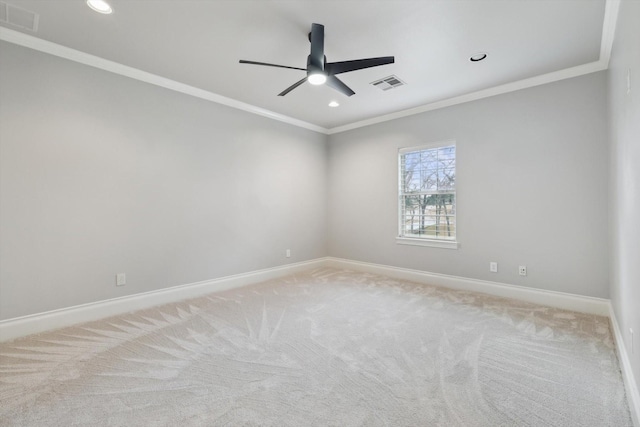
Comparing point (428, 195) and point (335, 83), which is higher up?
point (335, 83)

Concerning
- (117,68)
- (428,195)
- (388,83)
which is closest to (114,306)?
(117,68)

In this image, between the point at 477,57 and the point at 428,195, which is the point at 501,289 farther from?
the point at 477,57

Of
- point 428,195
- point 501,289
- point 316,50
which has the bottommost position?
point 501,289

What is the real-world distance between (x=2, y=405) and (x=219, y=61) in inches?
128

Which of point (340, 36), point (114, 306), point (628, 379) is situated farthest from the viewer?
point (114, 306)

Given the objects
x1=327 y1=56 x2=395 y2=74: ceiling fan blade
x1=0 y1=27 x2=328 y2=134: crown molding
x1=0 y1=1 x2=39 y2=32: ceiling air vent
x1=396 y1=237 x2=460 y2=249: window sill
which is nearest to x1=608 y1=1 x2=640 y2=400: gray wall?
x1=327 y1=56 x2=395 y2=74: ceiling fan blade

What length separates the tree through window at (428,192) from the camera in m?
4.32

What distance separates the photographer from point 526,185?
3590mm

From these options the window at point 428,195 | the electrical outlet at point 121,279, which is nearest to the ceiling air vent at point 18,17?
the electrical outlet at point 121,279

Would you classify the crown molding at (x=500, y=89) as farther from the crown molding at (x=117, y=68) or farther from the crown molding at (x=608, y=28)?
the crown molding at (x=117, y=68)

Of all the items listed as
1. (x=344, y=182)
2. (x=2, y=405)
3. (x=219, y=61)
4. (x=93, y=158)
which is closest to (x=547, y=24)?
(x=219, y=61)

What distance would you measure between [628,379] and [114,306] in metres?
4.45

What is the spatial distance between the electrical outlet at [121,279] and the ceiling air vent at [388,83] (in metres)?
3.78

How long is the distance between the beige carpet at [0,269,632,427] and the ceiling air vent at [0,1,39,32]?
2771mm
